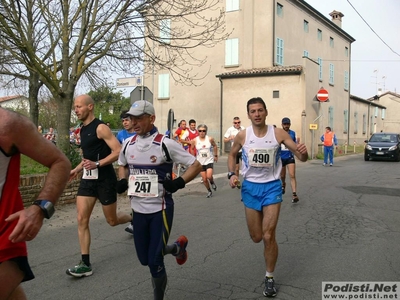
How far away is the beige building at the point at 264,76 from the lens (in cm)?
2645

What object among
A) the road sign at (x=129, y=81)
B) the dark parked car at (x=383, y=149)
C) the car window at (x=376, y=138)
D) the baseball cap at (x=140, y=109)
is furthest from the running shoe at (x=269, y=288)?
the car window at (x=376, y=138)

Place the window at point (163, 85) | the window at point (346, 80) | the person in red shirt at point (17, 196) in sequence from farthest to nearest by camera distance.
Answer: the window at point (346, 80)
the window at point (163, 85)
the person in red shirt at point (17, 196)

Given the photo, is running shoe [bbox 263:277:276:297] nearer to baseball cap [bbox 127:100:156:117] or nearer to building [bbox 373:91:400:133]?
baseball cap [bbox 127:100:156:117]

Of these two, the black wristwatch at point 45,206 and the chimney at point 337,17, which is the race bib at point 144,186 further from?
the chimney at point 337,17

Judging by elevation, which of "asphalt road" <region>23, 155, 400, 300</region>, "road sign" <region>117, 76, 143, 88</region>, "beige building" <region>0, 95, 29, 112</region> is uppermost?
"beige building" <region>0, 95, 29, 112</region>

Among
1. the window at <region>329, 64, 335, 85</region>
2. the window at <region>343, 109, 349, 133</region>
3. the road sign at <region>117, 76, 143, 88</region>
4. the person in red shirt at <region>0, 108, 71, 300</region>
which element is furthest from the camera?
the window at <region>343, 109, 349, 133</region>

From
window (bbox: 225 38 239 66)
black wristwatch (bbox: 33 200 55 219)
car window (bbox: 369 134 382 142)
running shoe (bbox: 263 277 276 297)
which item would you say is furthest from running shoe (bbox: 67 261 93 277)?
window (bbox: 225 38 239 66)

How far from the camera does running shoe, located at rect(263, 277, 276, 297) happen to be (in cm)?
415

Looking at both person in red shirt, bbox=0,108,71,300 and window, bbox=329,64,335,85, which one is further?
window, bbox=329,64,335,85

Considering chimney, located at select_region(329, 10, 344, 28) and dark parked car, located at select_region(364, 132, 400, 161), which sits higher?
chimney, located at select_region(329, 10, 344, 28)

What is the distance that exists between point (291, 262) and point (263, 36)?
84.7ft

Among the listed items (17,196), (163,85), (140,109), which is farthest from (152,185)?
(163,85)

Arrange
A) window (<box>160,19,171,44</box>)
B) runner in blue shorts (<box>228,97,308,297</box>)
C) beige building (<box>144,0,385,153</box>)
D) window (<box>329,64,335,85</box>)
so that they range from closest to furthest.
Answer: runner in blue shorts (<box>228,97,308,297</box>) < window (<box>160,19,171,44</box>) < beige building (<box>144,0,385,153</box>) < window (<box>329,64,335,85</box>)

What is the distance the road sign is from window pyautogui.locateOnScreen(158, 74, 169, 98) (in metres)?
19.9
